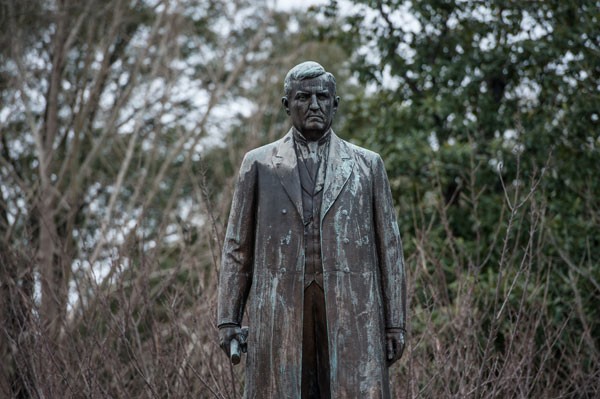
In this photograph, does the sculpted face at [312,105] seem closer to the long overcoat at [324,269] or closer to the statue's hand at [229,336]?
the long overcoat at [324,269]

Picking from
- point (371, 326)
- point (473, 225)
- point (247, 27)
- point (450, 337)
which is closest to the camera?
point (371, 326)

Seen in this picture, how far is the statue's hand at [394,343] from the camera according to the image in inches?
263

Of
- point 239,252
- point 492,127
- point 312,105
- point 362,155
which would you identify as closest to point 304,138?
point 312,105

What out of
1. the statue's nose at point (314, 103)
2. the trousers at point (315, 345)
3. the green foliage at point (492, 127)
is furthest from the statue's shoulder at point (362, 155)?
the green foliage at point (492, 127)

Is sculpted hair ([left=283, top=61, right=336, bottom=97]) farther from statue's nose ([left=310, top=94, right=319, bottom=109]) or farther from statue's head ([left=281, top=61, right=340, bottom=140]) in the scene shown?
statue's nose ([left=310, top=94, right=319, bottom=109])

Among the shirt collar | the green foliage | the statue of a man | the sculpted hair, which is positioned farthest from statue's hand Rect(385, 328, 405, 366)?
the green foliage

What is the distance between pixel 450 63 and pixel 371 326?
34.8 ft

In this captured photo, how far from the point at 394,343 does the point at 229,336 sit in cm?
99

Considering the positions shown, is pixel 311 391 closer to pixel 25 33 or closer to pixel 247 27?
pixel 25 33

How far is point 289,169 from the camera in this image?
6.85 m

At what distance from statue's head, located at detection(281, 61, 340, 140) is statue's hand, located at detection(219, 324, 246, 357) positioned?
1274mm

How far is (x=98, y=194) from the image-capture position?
72.9ft

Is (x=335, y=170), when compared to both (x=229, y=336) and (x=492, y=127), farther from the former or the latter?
(x=492, y=127)

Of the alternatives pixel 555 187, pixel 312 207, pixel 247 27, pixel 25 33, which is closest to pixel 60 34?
pixel 25 33
